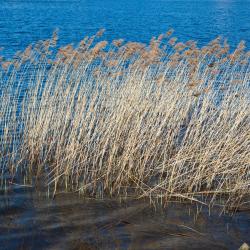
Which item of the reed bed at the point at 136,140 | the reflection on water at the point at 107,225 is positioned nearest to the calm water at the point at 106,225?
the reflection on water at the point at 107,225

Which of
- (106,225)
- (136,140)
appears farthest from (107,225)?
(136,140)

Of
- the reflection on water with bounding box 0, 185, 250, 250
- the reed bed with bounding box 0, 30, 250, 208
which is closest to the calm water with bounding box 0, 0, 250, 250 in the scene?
the reflection on water with bounding box 0, 185, 250, 250

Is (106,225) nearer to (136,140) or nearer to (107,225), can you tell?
(107,225)

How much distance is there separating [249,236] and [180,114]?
7.63ft

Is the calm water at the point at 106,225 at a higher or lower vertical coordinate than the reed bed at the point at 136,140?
lower

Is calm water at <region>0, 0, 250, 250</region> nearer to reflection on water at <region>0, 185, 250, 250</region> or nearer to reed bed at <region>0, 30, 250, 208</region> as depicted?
reflection on water at <region>0, 185, 250, 250</region>

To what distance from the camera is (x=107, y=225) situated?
5949mm

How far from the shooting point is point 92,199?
668 centimetres

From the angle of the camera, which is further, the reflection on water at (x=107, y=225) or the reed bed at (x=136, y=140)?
the reed bed at (x=136, y=140)

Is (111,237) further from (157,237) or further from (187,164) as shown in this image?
(187,164)

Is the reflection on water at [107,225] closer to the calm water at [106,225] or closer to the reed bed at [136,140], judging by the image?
the calm water at [106,225]

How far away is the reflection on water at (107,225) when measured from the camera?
18.1ft

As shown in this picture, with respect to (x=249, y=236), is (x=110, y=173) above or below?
above

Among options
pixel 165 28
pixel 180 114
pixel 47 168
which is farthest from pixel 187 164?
pixel 165 28
